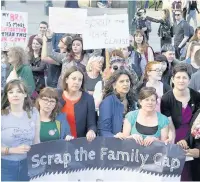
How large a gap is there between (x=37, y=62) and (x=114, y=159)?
8.73 ft

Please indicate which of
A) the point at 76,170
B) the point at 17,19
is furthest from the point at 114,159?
the point at 17,19

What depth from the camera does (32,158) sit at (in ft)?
17.0

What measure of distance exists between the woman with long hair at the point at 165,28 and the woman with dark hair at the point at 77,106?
4.64 metres

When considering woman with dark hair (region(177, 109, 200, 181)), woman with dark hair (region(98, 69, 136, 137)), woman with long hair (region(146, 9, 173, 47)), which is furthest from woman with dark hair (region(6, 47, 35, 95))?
woman with long hair (region(146, 9, 173, 47))

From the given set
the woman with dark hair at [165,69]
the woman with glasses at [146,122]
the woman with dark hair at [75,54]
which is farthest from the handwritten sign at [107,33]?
the woman with glasses at [146,122]

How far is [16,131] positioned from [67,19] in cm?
269

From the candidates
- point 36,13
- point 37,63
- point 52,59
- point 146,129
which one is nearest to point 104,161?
point 146,129

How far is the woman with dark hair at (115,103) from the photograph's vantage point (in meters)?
5.57

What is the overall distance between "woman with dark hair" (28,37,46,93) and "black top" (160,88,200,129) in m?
2.10

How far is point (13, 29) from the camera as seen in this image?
746 centimetres

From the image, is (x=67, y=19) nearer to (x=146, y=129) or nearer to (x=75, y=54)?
(x=75, y=54)

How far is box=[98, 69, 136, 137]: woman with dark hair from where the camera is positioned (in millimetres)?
5566

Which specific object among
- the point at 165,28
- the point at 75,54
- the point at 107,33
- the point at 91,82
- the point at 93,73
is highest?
the point at 165,28

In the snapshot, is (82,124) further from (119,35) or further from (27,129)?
(119,35)
